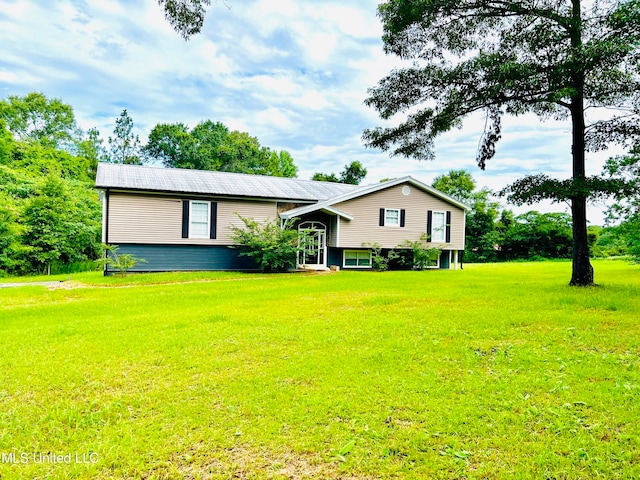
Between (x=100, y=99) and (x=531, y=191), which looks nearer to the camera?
(x=531, y=191)

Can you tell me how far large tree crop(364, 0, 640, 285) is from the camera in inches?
343

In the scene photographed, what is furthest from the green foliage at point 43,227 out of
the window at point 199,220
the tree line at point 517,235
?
the tree line at point 517,235

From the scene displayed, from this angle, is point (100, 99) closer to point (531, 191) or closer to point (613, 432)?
point (531, 191)

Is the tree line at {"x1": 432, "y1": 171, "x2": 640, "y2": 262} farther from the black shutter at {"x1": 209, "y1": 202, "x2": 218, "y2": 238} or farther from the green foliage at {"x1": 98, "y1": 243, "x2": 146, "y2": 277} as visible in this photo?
the green foliage at {"x1": 98, "y1": 243, "x2": 146, "y2": 277}

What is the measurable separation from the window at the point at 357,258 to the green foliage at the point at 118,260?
934cm

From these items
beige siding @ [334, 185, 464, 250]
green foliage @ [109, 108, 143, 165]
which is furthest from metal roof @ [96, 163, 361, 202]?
green foliage @ [109, 108, 143, 165]

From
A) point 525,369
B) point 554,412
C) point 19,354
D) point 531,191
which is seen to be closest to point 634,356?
point 525,369

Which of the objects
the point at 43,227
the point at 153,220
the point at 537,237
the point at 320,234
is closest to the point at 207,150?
the point at 43,227

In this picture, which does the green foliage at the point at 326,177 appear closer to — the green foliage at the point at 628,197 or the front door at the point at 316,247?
the front door at the point at 316,247

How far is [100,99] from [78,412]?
34911 mm

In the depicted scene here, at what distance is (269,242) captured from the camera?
53.0 ft

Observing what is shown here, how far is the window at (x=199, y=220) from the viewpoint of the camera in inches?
653

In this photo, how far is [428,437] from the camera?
305 cm

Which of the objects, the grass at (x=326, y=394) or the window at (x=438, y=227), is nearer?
the grass at (x=326, y=394)
